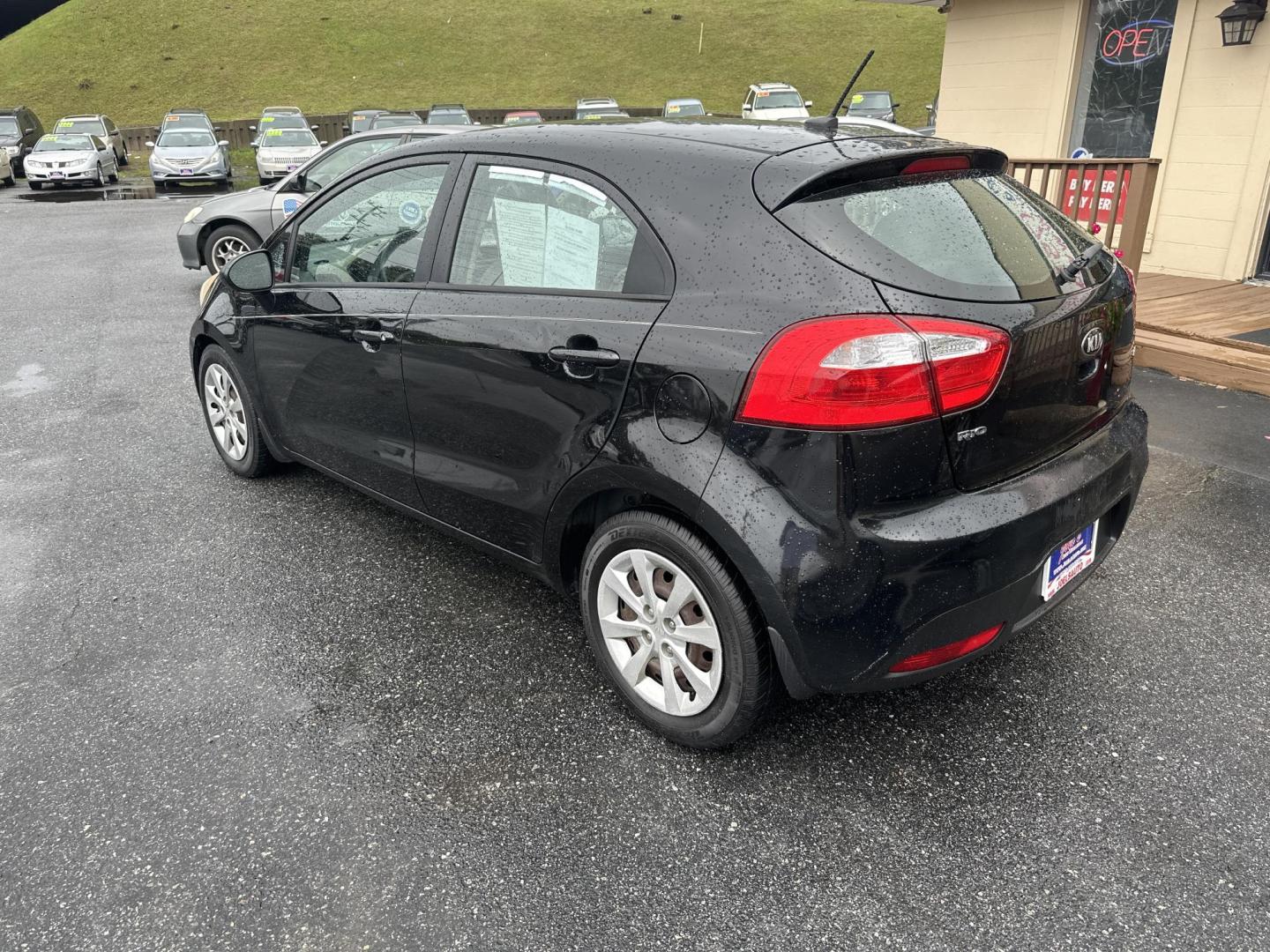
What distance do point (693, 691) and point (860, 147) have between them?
1.59m

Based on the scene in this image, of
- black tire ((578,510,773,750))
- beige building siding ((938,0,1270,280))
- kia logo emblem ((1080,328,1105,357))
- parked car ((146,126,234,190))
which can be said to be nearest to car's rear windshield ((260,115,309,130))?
parked car ((146,126,234,190))

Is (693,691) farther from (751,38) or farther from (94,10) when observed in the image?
(94,10)

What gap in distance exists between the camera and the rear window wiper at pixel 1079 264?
2.62 m

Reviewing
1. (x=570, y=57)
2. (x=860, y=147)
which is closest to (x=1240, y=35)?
(x=860, y=147)

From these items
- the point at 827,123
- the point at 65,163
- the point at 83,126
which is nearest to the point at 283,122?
the point at 83,126

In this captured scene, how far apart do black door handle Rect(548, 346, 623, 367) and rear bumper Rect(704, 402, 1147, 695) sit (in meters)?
0.48

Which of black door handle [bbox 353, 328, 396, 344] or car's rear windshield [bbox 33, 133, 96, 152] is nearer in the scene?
black door handle [bbox 353, 328, 396, 344]

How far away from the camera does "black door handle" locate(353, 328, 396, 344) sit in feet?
10.9

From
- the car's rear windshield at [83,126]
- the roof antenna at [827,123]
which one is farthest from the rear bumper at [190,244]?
the car's rear windshield at [83,126]

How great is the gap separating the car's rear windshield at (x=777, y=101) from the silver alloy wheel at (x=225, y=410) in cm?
2848

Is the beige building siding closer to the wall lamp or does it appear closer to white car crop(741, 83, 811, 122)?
the wall lamp

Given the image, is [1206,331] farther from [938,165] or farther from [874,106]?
[874,106]

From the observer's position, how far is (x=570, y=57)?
5459cm

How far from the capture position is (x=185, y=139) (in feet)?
77.5
